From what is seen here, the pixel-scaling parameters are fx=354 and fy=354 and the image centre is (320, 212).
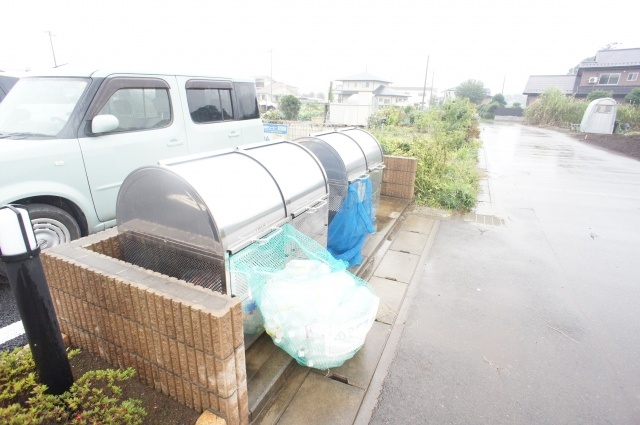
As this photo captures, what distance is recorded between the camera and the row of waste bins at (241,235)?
8.30 ft

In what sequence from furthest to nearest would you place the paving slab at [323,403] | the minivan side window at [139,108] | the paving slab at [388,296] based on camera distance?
the minivan side window at [139,108], the paving slab at [388,296], the paving slab at [323,403]

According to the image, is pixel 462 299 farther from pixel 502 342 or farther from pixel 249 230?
pixel 249 230

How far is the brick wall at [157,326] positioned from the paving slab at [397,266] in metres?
2.66

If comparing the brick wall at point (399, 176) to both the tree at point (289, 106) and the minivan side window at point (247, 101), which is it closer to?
the minivan side window at point (247, 101)

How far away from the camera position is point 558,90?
3491 centimetres

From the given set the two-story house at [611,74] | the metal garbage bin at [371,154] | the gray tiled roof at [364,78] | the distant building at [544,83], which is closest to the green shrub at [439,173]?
the metal garbage bin at [371,154]

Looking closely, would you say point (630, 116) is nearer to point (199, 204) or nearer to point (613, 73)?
point (613, 73)

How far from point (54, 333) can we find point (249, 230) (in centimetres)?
131

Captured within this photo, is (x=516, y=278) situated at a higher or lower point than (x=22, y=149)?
lower

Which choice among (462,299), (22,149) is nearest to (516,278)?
(462,299)

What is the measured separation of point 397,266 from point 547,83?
5612cm

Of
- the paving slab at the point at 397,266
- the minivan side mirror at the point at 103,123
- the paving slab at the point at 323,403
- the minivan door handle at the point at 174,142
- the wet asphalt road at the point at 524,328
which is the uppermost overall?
the minivan side mirror at the point at 103,123

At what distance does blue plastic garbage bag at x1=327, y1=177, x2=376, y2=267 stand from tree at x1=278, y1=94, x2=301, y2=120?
28.5 m

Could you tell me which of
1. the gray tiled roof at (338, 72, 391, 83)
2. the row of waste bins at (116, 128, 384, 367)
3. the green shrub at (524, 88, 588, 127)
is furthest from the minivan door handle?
the gray tiled roof at (338, 72, 391, 83)
